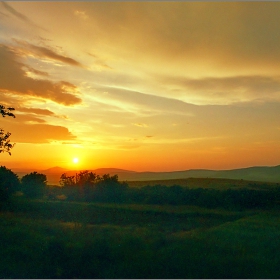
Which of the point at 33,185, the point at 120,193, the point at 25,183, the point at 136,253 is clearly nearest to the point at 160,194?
the point at 120,193

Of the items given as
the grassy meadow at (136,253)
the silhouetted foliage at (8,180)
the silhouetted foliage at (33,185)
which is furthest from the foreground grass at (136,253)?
the silhouetted foliage at (33,185)

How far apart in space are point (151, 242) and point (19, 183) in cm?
2657

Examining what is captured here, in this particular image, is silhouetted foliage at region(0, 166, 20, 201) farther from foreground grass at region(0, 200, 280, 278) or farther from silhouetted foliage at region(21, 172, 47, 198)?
foreground grass at region(0, 200, 280, 278)

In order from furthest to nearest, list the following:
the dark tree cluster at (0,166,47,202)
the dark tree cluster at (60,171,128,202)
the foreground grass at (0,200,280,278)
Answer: the dark tree cluster at (60,171,128,202), the dark tree cluster at (0,166,47,202), the foreground grass at (0,200,280,278)

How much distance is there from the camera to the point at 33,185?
39250 millimetres

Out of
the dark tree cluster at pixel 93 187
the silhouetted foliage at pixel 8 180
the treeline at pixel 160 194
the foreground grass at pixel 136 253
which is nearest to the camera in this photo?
the foreground grass at pixel 136 253

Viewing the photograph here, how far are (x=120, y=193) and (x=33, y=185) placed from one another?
33.5 ft

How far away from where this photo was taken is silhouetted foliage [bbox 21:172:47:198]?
38.7 metres

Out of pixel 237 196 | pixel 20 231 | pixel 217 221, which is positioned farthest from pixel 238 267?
pixel 237 196

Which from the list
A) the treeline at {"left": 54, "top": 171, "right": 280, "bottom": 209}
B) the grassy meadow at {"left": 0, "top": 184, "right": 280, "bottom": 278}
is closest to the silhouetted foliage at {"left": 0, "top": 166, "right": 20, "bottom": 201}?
the treeline at {"left": 54, "top": 171, "right": 280, "bottom": 209}

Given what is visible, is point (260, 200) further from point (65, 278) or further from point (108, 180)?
point (65, 278)

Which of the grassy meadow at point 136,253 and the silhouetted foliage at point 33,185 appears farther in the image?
the silhouetted foliage at point 33,185

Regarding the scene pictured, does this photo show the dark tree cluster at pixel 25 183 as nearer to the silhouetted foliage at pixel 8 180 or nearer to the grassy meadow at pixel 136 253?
the silhouetted foliage at pixel 8 180

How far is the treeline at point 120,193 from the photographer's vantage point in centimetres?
3284
